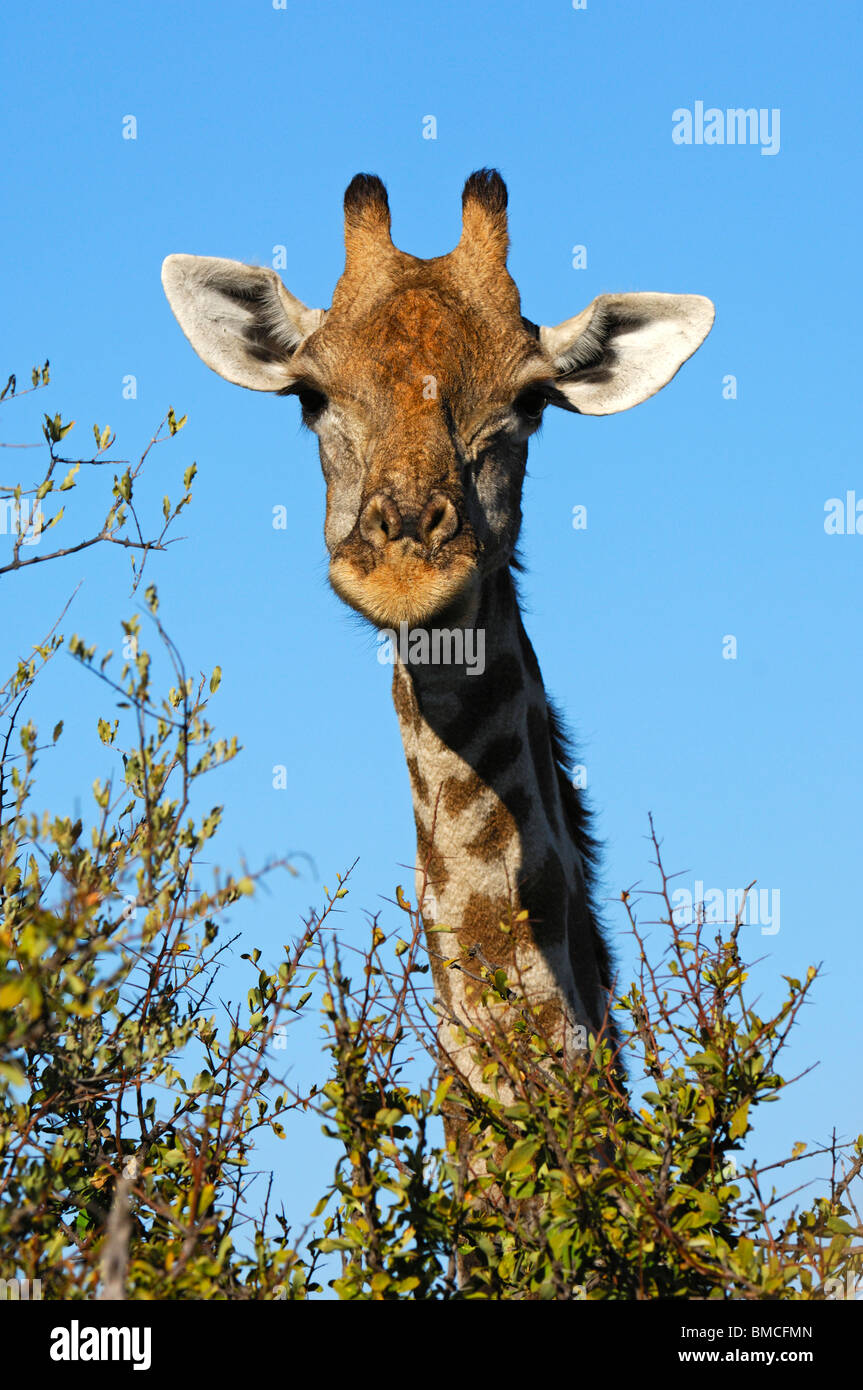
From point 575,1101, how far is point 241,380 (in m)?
4.23

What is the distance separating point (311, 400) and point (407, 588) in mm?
1751

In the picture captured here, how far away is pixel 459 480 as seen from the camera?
218 inches

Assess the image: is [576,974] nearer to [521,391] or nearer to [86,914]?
[521,391]

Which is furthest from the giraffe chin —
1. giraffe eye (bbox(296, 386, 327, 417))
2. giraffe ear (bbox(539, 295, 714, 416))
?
giraffe ear (bbox(539, 295, 714, 416))

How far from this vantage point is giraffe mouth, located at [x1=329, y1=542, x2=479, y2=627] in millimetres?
5027

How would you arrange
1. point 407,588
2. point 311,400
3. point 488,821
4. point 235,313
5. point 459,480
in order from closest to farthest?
1. point 407,588
2. point 459,480
3. point 488,821
4. point 311,400
5. point 235,313

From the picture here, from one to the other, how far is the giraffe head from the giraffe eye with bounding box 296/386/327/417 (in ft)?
0.04

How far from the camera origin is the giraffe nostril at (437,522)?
5117mm

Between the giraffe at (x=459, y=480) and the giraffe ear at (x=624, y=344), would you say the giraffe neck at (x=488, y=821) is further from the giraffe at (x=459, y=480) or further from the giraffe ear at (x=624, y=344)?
the giraffe ear at (x=624, y=344)

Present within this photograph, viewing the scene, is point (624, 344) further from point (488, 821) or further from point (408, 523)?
point (488, 821)

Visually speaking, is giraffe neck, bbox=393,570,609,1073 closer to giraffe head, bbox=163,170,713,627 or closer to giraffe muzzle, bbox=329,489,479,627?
giraffe head, bbox=163,170,713,627

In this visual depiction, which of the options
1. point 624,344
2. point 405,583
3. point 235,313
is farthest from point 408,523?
point 235,313

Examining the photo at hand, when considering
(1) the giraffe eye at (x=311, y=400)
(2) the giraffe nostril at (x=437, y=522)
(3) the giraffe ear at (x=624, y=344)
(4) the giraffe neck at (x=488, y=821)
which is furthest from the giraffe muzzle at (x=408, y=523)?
(3) the giraffe ear at (x=624, y=344)

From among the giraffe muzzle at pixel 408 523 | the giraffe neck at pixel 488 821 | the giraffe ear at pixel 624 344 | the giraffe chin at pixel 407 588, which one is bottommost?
the giraffe neck at pixel 488 821
